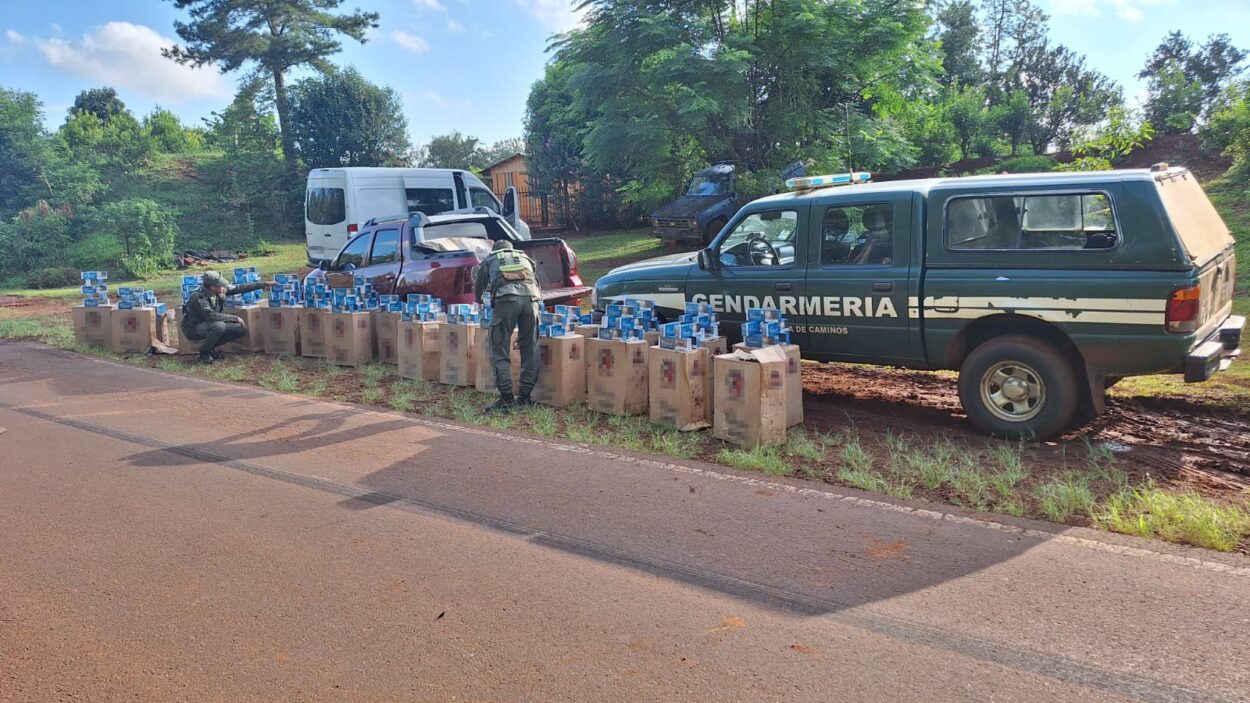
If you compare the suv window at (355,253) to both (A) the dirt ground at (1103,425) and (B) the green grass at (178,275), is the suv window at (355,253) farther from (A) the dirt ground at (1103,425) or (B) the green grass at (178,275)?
(B) the green grass at (178,275)

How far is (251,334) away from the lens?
11773 millimetres

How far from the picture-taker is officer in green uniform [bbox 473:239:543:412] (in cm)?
802

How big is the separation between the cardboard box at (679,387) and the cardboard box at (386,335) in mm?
4408

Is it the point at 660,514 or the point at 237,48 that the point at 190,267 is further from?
the point at 660,514

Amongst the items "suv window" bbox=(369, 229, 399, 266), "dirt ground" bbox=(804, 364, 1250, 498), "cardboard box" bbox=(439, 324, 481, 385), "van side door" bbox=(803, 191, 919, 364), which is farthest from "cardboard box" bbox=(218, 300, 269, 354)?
"van side door" bbox=(803, 191, 919, 364)

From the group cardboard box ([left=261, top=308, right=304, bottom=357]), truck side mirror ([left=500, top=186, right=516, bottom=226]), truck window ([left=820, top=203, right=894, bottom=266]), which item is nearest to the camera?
truck window ([left=820, top=203, right=894, bottom=266])

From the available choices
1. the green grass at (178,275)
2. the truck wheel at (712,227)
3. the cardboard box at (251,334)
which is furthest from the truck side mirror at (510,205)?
the cardboard box at (251,334)

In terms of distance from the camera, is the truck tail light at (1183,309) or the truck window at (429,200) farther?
the truck window at (429,200)

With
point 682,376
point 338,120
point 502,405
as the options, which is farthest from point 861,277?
point 338,120

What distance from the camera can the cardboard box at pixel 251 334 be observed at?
11.8 m

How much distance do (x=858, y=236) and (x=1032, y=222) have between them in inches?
53.4

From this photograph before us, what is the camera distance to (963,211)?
6.78 metres

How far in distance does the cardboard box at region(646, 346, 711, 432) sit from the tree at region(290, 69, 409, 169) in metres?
31.0

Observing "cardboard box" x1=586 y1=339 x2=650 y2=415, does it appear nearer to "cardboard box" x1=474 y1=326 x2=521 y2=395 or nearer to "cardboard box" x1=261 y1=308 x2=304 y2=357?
"cardboard box" x1=474 y1=326 x2=521 y2=395
